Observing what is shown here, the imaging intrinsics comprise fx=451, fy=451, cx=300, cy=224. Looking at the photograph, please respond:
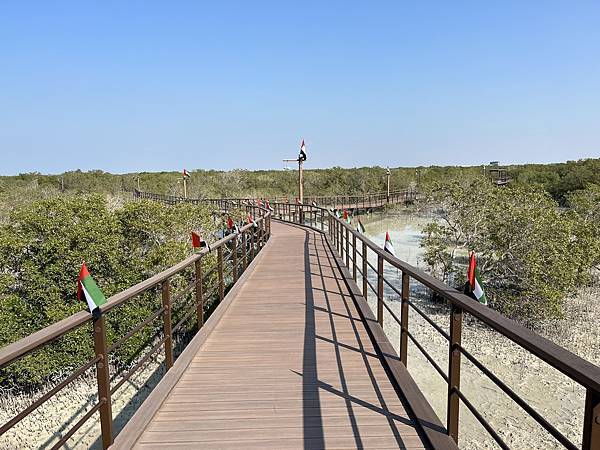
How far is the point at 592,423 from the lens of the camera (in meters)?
1.24

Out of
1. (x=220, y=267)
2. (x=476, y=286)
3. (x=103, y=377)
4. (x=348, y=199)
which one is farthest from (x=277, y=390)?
(x=348, y=199)

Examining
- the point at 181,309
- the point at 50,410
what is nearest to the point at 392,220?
the point at 181,309

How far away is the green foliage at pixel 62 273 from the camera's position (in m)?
9.91

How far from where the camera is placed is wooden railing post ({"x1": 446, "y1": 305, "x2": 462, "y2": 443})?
7.93ft

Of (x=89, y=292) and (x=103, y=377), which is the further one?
(x=103, y=377)

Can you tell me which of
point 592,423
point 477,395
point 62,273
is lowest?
point 477,395

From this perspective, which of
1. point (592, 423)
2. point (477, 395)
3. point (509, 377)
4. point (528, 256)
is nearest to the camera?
point (592, 423)

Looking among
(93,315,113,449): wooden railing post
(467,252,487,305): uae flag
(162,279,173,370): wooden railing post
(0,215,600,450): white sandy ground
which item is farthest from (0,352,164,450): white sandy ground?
(467,252,487,305): uae flag

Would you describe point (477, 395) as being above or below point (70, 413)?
above

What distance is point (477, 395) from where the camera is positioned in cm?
895

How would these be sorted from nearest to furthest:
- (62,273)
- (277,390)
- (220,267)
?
(277,390) → (220,267) → (62,273)

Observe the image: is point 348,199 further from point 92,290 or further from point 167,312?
point 92,290

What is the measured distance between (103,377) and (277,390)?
1.38 meters

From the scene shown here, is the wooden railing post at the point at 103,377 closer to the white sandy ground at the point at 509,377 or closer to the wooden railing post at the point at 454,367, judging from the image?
the wooden railing post at the point at 454,367
